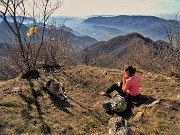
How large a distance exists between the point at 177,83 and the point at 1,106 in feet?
26.3

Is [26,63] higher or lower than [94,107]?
higher

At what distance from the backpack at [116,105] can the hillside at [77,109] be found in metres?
0.25

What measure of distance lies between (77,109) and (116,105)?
151 cm

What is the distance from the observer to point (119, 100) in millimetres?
11766

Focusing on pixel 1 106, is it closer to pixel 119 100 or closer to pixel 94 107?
pixel 94 107

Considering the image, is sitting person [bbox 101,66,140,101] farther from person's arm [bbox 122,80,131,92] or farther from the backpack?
the backpack

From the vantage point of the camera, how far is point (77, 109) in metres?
12.0

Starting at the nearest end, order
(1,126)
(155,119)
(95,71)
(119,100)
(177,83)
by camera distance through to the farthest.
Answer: (1,126), (155,119), (119,100), (177,83), (95,71)

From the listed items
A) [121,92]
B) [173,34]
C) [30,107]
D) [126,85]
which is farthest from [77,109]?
[173,34]

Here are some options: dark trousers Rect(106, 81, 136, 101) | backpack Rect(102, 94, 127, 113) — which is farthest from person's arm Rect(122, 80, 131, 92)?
backpack Rect(102, 94, 127, 113)

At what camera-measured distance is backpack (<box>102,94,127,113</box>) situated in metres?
11.6

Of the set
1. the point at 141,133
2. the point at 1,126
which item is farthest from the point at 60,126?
the point at 141,133

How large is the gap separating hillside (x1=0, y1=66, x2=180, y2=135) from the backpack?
246 millimetres

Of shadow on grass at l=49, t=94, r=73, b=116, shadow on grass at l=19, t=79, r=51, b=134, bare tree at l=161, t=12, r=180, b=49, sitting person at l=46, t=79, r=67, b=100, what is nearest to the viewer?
shadow on grass at l=19, t=79, r=51, b=134
